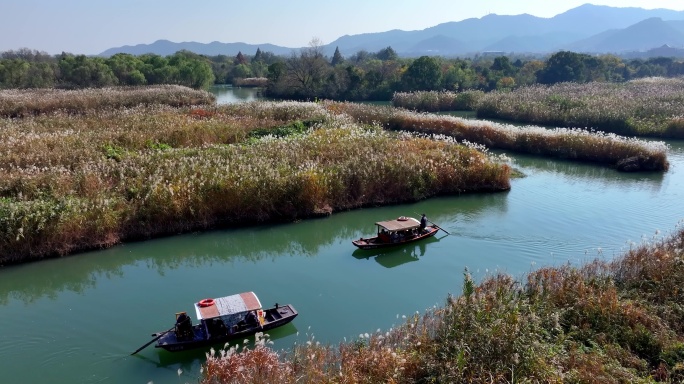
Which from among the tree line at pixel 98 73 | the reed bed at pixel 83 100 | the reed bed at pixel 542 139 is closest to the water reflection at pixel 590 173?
the reed bed at pixel 542 139

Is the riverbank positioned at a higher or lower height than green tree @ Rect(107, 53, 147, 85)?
lower

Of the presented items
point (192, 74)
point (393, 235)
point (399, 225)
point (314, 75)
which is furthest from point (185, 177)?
point (192, 74)

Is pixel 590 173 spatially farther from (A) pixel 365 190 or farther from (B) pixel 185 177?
(B) pixel 185 177

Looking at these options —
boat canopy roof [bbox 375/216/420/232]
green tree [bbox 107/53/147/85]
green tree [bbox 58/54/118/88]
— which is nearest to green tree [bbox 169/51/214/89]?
green tree [bbox 107/53/147/85]

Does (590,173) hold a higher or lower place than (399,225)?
higher

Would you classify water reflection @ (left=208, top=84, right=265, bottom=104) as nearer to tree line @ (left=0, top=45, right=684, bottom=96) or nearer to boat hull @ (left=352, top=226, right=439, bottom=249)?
tree line @ (left=0, top=45, right=684, bottom=96)

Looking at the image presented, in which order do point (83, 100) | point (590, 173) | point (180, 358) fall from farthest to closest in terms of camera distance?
1. point (83, 100)
2. point (590, 173)
3. point (180, 358)
